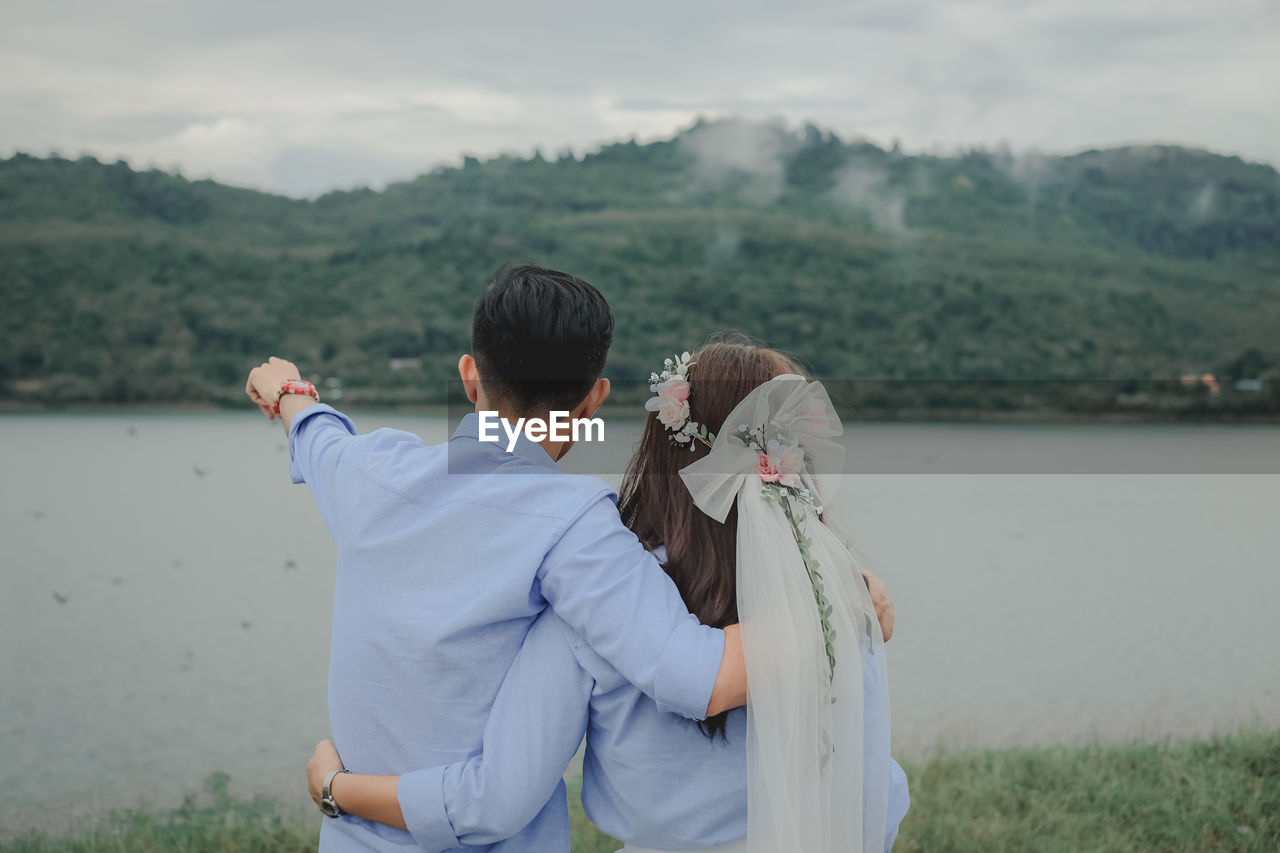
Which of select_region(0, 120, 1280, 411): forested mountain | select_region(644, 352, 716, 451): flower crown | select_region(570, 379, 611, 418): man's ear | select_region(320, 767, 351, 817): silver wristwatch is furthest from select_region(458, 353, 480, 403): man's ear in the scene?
select_region(0, 120, 1280, 411): forested mountain

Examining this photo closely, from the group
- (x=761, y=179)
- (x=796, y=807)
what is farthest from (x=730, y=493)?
(x=761, y=179)

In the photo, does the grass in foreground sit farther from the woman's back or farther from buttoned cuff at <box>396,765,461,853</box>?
buttoned cuff at <box>396,765,461,853</box>

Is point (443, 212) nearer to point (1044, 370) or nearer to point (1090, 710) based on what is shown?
point (1044, 370)

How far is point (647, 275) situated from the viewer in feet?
118

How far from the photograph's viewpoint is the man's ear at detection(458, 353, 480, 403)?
4.95ft

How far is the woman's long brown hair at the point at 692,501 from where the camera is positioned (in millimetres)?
1458

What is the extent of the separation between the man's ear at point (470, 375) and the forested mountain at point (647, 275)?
25.0 meters

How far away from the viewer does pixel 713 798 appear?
1.49m

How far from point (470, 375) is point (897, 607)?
1138cm

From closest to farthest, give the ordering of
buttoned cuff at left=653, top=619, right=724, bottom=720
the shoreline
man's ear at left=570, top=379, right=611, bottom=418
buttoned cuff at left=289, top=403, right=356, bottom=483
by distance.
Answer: buttoned cuff at left=653, top=619, right=724, bottom=720 < man's ear at left=570, top=379, right=611, bottom=418 < buttoned cuff at left=289, top=403, right=356, bottom=483 < the shoreline

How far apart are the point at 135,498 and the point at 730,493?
26.8m

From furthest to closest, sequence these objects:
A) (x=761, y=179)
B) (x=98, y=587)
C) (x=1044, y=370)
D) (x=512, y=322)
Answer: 1. (x=761, y=179)
2. (x=1044, y=370)
3. (x=98, y=587)
4. (x=512, y=322)

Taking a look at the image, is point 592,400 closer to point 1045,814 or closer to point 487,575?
point 487,575

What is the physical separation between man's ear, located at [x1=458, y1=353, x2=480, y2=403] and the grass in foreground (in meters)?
2.35
